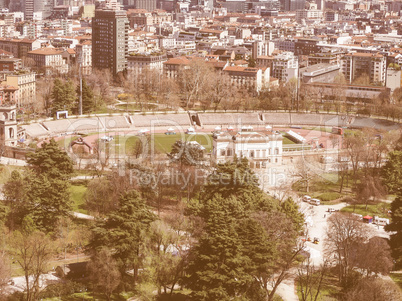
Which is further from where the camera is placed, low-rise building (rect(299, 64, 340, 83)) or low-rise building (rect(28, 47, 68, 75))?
low-rise building (rect(28, 47, 68, 75))

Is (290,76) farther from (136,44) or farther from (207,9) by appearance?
(207,9)

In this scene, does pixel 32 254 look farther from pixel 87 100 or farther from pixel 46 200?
pixel 87 100

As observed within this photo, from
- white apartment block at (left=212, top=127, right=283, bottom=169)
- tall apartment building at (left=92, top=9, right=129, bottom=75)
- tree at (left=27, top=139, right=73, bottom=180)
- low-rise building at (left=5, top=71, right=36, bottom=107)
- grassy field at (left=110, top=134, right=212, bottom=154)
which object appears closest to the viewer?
tree at (left=27, top=139, right=73, bottom=180)

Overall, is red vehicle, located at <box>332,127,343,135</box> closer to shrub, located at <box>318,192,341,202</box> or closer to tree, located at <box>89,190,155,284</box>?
shrub, located at <box>318,192,341,202</box>

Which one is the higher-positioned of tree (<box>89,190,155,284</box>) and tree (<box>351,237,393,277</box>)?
tree (<box>89,190,155,284</box>)

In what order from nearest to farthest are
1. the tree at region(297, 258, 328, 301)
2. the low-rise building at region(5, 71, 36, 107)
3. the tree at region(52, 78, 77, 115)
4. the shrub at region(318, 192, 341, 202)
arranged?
the tree at region(297, 258, 328, 301) → the shrub at region(318, 192, 341, 202) → the tree at region(52, 78, 77, 115) → the low-rise building at region(5, 71, 36, 107)

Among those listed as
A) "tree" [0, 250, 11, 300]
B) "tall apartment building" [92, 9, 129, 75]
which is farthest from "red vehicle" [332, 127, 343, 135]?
"tree" [0, 250, 11, 300]
